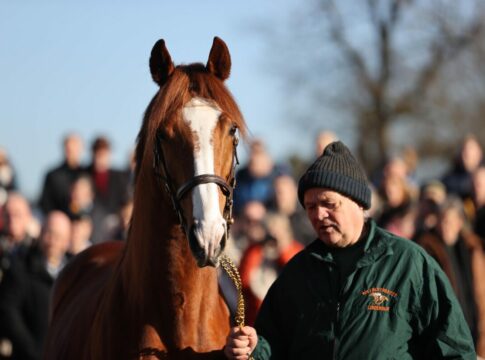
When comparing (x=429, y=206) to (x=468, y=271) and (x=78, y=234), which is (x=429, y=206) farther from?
(x=78, y=234)

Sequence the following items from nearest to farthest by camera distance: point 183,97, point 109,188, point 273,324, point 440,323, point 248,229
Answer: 1. point 440,323
2. point 183,97
3. point 273,324
4. point 248,229
5. point 109,188

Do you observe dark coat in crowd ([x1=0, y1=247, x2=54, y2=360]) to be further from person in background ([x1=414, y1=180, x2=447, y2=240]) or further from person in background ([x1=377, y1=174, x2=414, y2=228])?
person in background ([x1=414, y1=180, x2=447, y2=240])

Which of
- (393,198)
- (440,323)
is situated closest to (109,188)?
(393,198)

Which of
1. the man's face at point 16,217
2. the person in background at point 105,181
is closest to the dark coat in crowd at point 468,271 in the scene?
the man's face at point 16,217

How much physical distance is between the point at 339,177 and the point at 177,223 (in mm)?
836

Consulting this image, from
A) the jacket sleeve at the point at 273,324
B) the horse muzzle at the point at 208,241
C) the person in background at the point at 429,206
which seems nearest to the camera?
the horse muzzle at the point at 208,241

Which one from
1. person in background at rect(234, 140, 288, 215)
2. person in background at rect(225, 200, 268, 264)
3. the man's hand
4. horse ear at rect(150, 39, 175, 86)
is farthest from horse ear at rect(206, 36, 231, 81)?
person in background at rect(234, 140, 288, 215)

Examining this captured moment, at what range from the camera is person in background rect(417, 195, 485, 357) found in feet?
26.6

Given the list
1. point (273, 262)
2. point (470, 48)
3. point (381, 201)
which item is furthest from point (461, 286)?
point (470, 48)

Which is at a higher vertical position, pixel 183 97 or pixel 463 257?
pixel 183 97

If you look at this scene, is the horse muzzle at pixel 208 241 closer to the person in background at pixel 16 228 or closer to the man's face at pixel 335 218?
the man's face at pixel 335 218

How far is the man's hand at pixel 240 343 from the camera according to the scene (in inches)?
176

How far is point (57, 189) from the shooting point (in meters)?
12.2

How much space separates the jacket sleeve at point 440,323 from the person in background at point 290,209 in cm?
575
